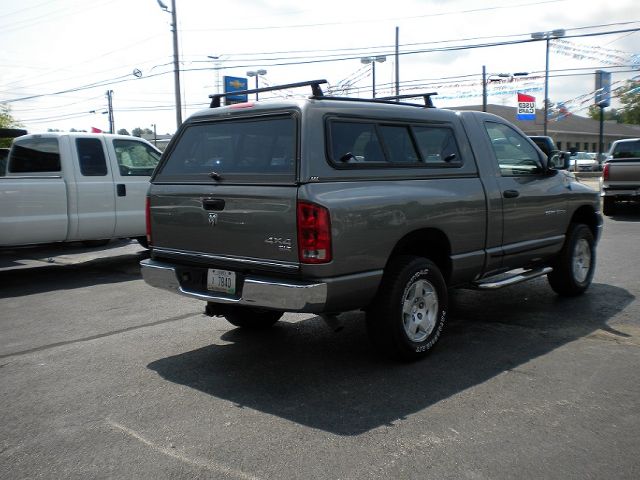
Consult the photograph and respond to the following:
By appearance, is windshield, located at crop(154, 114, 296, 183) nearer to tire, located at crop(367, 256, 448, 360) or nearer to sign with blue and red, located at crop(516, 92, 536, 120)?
tire, located at crop(367, 256, 448, 360)

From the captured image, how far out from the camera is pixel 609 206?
16.1 metres

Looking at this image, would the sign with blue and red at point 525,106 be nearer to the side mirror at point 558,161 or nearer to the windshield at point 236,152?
the side mirror at point 558,161

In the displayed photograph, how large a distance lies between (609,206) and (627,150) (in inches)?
58.4

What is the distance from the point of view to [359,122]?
15.9ft

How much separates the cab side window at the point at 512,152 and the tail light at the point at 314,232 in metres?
2.47

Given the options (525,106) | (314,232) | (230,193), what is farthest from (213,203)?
(525,106)

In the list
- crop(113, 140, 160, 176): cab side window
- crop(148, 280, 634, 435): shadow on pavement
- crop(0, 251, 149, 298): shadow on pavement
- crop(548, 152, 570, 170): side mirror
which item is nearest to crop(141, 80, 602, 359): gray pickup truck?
crop(148, 280, 634, 435): shadow on pavement

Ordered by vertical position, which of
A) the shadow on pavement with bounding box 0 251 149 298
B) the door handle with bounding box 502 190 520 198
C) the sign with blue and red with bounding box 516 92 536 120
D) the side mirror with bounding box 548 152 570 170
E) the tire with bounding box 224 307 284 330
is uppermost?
the sign with blue and red with bounding box 516 92 536 120

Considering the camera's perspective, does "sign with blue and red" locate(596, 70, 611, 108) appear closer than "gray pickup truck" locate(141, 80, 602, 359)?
No

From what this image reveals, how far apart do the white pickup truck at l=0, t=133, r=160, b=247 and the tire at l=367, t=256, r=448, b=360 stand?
5.81 metres

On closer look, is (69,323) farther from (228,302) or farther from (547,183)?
(547,183)

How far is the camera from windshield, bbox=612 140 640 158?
628 inches

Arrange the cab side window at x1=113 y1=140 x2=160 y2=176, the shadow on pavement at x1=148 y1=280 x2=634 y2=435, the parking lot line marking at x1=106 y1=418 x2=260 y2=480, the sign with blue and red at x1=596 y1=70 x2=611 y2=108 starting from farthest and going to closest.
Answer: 1. the sign with blue and red at x1=596 y1=70 x2=611 y2=108
2. the cab side window at x1=113 y1=140 x2=160 y2=176
3. the shadow on pavement at x1=148 y1=280 x2=634 y2=435
4. the parking lot line marking at x1=106 y1=418 x2=260 y2=480

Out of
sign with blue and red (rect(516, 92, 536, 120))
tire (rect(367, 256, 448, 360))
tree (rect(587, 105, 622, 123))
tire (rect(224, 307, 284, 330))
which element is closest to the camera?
tire (rect(367, 256, 448, 360))
